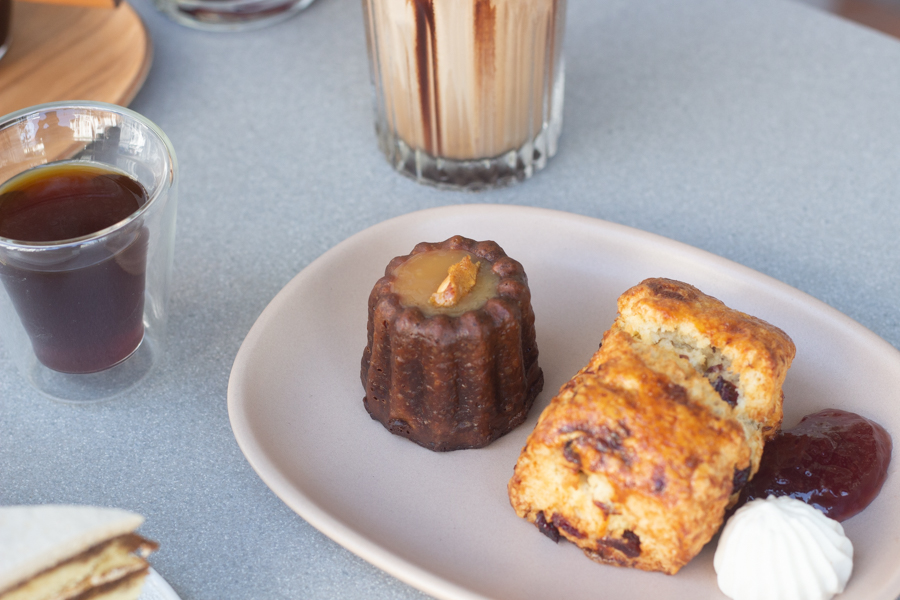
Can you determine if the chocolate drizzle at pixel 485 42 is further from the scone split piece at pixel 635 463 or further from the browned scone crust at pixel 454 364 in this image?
the scone split piece at pixel 635 463

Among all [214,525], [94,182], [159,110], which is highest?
[94,182]

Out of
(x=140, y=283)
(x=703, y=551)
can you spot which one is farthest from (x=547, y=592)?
(x=140, y=283)

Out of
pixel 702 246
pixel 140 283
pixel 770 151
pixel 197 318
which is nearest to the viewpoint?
pixel 140 283

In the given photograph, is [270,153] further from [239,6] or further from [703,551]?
[703,551]

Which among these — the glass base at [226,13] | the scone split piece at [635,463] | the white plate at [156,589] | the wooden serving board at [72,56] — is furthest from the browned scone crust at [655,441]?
the glass base at [226,13]

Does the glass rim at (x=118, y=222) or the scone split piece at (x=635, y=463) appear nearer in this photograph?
the scone split piece at (x=635, y=463)

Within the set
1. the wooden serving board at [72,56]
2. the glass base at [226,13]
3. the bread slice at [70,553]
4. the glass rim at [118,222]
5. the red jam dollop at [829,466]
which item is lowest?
the red jam dollop at [829,466]

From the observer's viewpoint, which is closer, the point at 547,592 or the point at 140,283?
the point at 547,592

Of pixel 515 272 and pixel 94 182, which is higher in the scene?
pixel 94 182
